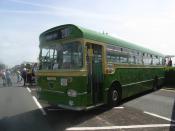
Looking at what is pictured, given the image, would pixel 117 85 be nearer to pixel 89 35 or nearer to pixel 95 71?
pixel 95 71

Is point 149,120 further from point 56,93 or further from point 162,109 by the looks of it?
point 56,93

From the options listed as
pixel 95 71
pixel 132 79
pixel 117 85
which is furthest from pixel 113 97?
pixel 132 79

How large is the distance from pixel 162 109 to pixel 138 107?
1002mm

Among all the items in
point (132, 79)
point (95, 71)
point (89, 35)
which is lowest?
point (132, 79)

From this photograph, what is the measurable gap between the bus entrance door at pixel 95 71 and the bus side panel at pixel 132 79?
0.45 metres

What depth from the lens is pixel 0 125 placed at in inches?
330

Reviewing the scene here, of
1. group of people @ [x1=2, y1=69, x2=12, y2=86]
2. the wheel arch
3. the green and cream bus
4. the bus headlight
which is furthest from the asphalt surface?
group of people @ [x1=2, y1=69, x2=12, y2=86]

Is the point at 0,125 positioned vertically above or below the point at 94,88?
below

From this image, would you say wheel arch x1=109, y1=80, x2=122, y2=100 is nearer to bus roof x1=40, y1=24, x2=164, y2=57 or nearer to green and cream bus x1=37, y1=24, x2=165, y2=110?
green and cream bus x1=37, y1=24, x2=165, y2=110

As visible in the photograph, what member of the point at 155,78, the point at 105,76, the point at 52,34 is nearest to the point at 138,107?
the point at 105,76

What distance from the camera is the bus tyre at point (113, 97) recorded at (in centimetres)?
1096

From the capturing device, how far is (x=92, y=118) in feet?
30.8

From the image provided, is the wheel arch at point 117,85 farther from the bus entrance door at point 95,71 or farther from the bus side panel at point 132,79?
the bus entrance door at point 95,71

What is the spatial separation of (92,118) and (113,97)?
6.88 ft
